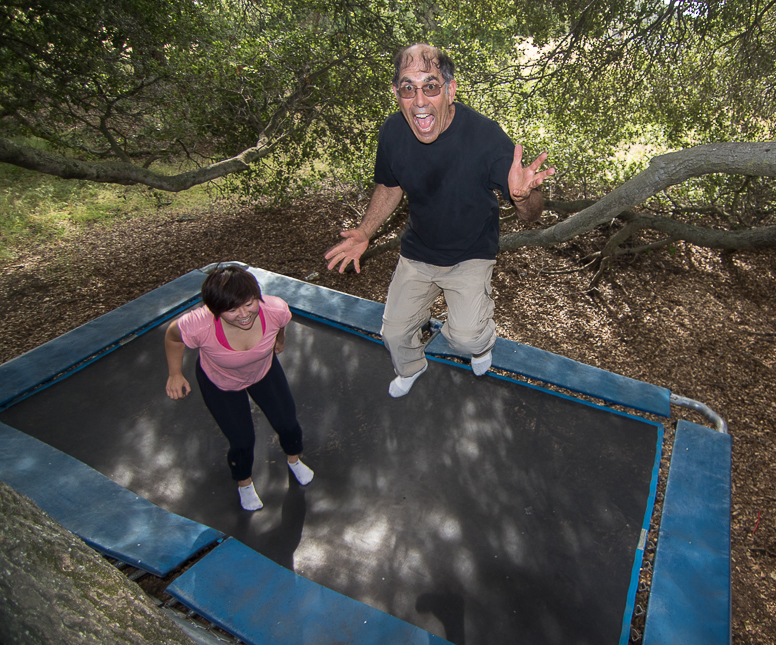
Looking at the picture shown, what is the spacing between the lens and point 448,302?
2.34 m

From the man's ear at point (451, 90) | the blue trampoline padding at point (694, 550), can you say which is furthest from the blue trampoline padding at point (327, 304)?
the blue trampoline padding at point (694, 550)

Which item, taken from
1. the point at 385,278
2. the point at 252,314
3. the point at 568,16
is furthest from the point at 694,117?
the point at 252,314

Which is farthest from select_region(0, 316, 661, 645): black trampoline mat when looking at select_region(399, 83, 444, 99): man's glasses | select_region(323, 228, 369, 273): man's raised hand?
select_region(399, 83, 444, 99): man's glasses

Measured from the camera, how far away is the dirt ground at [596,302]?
2.69 meters

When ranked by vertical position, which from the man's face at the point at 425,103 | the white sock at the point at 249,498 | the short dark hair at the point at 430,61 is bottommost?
the white sock at the point at 249,498

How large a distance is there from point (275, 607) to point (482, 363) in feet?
5.08

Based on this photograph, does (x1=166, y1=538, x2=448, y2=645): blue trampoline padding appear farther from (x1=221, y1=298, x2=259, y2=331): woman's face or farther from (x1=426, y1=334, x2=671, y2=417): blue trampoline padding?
(x1=426, y1=334, x2=671, y2=417): blue trampoline padding

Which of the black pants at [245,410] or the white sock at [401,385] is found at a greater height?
the black pants at [245,410]

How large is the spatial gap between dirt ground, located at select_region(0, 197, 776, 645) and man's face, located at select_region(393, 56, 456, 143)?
6.66ft

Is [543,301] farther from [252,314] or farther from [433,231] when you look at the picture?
[252,314]

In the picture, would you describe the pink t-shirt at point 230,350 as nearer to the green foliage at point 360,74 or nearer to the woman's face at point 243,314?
the woman's face at point 243,314

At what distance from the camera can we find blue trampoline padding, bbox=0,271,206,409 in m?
2.84

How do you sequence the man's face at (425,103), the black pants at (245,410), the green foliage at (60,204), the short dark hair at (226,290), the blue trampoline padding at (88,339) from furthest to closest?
the green foliage at (60,204) → the blue trampoline padding at (88,339) → the man's face at (425,103) → the black pants at (245,410) → the short dark hair at (226,290)

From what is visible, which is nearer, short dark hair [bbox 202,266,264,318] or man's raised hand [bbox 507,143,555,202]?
short dark hair [bbox 202,266,264,318]
